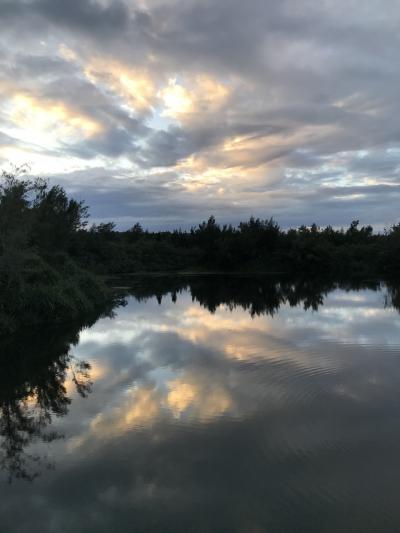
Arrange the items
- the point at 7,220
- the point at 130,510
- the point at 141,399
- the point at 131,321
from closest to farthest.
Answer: the point at 130,510 < the point at 141,399 < the point at 7,220 < the point at 131,321

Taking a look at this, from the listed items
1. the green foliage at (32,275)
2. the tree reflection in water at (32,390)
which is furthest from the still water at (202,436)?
the green foliage at (32,275)

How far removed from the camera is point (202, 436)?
619 centimetres

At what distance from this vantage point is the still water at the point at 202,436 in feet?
14.5

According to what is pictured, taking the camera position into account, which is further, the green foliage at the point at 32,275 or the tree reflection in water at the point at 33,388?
the green foliage at the point at 32,275

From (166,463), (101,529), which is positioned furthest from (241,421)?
(101,529)

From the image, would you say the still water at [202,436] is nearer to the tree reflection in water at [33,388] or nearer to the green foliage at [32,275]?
the tree reflection in water at [33,388]

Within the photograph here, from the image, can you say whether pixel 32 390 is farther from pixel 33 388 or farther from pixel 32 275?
pixel 32 275

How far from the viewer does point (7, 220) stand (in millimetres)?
15648

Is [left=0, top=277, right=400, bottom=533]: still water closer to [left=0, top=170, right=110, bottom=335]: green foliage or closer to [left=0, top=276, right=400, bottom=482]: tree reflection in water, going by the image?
[left=0, top=276, right=400, bottom=482]: tree reflection in water

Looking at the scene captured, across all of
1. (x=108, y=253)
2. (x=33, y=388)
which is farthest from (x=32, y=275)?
(x=108, y=253)

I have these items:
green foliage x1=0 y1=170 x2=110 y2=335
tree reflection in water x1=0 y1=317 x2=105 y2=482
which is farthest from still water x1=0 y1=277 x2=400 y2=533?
green foliage x1=0 y1=170 x2=110 y2=335

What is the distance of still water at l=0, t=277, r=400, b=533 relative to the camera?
174 inches

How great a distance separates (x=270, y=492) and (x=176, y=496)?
3.10 ft

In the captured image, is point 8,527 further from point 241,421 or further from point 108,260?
point 108,260
